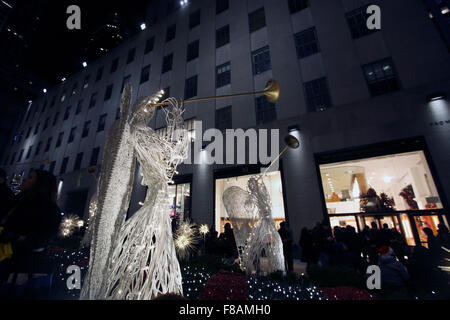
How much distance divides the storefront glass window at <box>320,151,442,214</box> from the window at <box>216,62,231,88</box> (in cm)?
835

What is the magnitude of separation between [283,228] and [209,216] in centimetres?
552

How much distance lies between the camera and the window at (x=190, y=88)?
14.1 meters

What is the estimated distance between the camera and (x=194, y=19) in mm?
16266

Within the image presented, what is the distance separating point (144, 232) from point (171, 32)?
794 inches

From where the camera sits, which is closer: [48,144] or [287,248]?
[287,248]

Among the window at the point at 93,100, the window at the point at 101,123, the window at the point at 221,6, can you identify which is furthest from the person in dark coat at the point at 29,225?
the window at the point at 93,100

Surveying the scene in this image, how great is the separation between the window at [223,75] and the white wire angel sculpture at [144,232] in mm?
10768

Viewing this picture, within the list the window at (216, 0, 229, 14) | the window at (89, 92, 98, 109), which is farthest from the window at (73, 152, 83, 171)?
the window at (216, 0, 229, 14)

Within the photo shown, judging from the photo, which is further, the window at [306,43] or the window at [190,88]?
the window at [190,88]

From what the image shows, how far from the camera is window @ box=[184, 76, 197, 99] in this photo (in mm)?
14102

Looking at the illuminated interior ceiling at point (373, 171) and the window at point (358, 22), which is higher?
the window at point (358, 22)

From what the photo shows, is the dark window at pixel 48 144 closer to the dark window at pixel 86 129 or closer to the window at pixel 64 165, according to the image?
the window at pixel 64 165

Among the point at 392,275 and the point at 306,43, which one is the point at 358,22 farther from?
the point at 392,275

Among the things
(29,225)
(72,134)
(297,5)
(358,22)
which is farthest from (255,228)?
(72,134)
